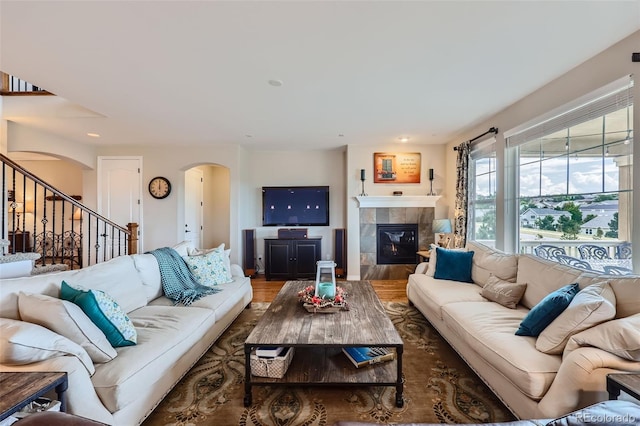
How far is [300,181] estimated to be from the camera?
221 inches

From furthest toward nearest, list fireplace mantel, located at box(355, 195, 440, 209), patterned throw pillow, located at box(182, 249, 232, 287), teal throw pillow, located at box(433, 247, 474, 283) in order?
fireplace mantel, located at box(355, 195, 440, 209) → teal throw pillow, located at box(433, 247, 474, 283) → patterned throw pillow, located at box(182, 249, 232, 287)

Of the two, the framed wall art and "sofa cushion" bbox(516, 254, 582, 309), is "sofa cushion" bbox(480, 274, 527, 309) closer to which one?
"sofa cushion" bbox(516, 254, 582, 309)

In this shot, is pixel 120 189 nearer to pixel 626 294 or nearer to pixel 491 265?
pixel 491 265

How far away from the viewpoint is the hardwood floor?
3975 mm

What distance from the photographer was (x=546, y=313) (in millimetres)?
1753

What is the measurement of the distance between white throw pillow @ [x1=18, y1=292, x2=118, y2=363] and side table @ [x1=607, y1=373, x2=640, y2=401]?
2494mm

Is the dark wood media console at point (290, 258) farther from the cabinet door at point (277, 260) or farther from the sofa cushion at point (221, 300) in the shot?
the sofa cushion at point (221, 300)

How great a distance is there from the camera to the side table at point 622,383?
117cm

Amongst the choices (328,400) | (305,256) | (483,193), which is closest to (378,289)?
(305,256)

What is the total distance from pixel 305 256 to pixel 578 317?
13.2 ft

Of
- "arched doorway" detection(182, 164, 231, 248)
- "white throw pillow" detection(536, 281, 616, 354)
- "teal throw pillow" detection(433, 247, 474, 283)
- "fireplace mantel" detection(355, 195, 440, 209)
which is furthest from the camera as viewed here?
"arched doorway" detection(182, 164, 231, 248)

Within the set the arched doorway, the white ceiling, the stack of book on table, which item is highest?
the white ceiling

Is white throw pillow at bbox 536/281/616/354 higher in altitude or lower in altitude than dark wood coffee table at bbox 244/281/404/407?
higher

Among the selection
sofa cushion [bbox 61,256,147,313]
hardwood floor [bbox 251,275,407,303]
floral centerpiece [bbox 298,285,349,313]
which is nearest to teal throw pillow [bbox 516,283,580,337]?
floral centerpiece [bbox 298,285,349,313]
